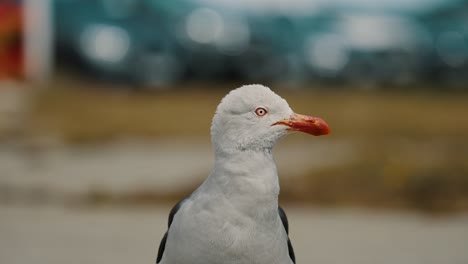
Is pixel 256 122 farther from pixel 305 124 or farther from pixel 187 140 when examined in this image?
pixel 187 140

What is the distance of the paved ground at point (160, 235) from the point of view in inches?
185

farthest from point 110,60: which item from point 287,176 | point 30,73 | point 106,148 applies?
point 287,176

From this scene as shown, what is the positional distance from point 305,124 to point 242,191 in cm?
30

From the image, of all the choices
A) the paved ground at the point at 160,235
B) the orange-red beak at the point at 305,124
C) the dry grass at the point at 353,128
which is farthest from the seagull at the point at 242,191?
the dry grass at the point at 353,128

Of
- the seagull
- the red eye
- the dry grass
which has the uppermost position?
the red eye

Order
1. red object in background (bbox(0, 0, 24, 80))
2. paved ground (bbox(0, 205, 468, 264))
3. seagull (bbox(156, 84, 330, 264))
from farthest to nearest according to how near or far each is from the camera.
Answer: red object in background (bbox(0, 0, 24, 80)), paved ground (bbox(0, 205, 468, 264)), seagull (bbox(156, 84, 330, 264))

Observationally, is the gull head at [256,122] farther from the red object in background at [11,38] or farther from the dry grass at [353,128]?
the red object in background at [11,38]

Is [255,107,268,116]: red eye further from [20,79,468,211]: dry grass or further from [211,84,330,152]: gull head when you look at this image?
[20,79,468,211]: dry grass

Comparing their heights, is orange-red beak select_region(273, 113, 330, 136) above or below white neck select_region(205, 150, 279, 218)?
above

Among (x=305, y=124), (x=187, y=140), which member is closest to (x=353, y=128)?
(x=187, y=140)

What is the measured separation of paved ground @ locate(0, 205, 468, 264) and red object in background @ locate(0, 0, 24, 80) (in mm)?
6915

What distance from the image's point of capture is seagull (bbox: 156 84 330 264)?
105 inches

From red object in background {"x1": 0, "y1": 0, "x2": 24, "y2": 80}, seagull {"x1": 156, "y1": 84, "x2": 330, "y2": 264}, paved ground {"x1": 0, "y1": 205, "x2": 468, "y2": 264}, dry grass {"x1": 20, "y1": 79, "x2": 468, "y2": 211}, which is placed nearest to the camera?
seagull {"x1": 156, "y1": 84, "x2": 330, "y2": 264}

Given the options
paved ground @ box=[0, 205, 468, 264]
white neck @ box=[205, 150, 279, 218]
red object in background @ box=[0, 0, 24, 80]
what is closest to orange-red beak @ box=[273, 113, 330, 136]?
white neck @ box=[205, 150, 279, 218]
